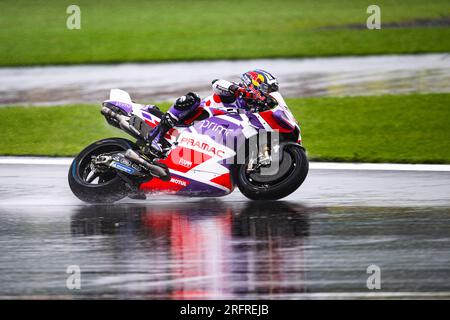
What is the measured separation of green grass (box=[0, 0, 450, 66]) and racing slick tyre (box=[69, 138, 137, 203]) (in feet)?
43.8

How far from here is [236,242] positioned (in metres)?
9.88

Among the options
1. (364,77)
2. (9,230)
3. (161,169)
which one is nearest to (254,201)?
(161,169)

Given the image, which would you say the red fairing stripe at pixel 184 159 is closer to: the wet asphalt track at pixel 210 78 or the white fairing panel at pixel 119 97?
the white fairing panel at pixel 119 97

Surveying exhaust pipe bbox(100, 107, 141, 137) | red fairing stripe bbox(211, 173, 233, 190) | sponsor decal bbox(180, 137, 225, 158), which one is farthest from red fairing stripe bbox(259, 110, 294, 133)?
exhaust pipe bbox(100, 107, 141, 137)

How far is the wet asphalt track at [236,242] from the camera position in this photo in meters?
8.37

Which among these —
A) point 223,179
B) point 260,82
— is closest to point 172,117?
point 223,179

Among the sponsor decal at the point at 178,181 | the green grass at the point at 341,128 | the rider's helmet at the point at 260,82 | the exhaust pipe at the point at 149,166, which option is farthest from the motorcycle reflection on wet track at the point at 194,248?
the green grass at the point at 341,128

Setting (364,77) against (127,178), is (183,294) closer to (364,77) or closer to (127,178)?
(127,178)

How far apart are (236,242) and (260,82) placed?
2372 millimetres

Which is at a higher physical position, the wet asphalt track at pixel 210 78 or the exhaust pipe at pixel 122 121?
the wet asphalt track at pixel 210 78

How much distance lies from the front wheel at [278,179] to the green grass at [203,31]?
13462 millimetres

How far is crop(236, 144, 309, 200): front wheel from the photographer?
451 inches

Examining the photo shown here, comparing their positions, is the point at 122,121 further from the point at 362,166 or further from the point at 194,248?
the point at 362,166

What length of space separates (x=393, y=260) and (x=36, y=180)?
5.67m
